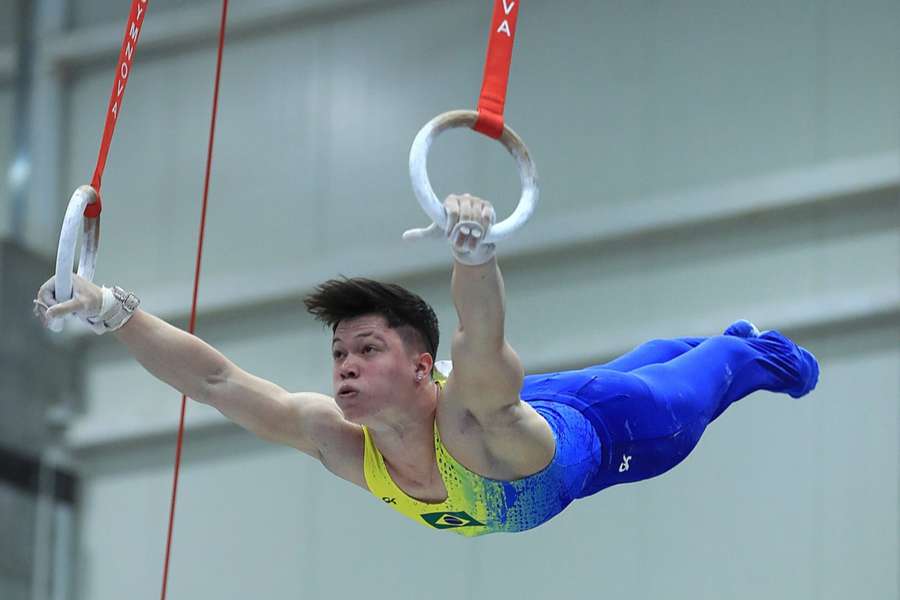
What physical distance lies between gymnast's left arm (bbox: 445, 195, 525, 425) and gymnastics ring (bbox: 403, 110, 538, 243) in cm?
3

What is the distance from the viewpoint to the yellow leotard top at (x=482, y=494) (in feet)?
12.5

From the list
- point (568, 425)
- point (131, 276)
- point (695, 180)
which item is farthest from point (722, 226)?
point (568, 425)

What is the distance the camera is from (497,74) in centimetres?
320

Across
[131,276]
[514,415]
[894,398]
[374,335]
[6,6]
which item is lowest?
[514,415]

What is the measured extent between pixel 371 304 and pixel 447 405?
372mm

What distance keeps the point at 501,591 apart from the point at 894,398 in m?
2.10

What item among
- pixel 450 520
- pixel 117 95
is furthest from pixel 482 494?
pixel 117 95

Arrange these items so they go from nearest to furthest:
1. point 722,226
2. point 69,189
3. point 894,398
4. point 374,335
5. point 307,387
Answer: point 374,335 → point 894,398 → point 722,226 → point 307,387 → point 69,189

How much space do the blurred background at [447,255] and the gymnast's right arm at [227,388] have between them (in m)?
3.58

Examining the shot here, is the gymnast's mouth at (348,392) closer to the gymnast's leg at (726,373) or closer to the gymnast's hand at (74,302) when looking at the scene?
the gymnast's hand at (74,302)

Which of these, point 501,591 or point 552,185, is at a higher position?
point 552,185

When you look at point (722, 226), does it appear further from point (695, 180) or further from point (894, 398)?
point (894, 398)

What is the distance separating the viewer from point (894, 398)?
7.20 m

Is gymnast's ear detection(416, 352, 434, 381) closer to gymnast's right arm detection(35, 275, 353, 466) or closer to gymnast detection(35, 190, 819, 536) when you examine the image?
gymnast detection(35, 190, 819, 536)
